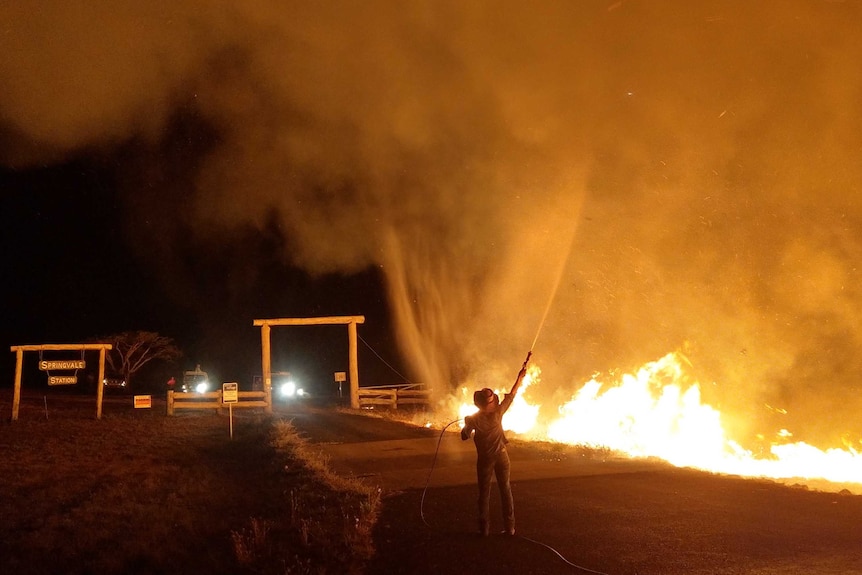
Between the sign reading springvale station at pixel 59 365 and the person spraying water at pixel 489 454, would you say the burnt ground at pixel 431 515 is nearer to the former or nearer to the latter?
the person spraying water at pixel 489 454

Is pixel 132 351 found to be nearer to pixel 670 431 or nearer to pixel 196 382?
pixel 196 382

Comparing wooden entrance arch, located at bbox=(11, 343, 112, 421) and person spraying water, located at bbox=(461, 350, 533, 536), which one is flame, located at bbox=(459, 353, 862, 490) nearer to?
person spraying water, located at bbox=(461, 350, 533, 536)

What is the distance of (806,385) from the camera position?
1848 cm

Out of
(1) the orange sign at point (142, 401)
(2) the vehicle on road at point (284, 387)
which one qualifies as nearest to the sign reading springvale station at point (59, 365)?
(1) the orange sign at point (142, 401)

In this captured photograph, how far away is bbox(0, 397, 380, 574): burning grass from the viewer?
24.5 ft

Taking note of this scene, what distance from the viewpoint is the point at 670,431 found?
15.5m

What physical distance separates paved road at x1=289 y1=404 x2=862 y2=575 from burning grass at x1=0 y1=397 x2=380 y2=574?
0.73 metres

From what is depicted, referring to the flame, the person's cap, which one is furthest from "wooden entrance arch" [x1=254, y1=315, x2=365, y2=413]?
the person's cap

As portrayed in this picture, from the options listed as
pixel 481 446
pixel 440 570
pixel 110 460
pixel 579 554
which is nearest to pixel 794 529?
pixel 579 554

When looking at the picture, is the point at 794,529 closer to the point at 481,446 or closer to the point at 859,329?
the point at 481,446

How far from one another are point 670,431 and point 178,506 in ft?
35.0

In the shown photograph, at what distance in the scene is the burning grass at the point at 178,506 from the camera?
7480 mm

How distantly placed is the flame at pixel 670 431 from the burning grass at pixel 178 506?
6.87m

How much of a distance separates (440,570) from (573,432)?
11.6m
